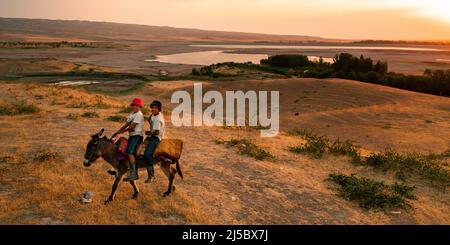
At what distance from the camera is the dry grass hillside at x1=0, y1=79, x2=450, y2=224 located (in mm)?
9141

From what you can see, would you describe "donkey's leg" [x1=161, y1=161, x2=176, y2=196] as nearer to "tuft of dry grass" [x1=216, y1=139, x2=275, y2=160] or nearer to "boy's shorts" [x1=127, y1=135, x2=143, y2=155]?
"boy's shorts" [x1=127, y1=135, x2=143, y2=155]

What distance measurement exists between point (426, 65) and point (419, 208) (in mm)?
73887

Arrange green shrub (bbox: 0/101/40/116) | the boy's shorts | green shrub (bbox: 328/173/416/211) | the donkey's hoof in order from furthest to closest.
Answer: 1. green shrub (bbox: 0/101/40/116)
2. green shrub (bbox: 328/173/416/211)
3. the donkey's hoof
4. the boy's shorts

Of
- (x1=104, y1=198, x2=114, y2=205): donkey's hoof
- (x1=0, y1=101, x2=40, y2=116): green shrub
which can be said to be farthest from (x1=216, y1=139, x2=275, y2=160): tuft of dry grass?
(x1=0, y1=101, x2=40, y2=116): green shrub

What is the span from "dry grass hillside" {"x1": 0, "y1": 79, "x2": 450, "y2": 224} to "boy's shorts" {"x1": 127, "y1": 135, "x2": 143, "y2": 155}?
1.36m

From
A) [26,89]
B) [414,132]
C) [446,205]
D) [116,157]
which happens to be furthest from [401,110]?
[26,89]

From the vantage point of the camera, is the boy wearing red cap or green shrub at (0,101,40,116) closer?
the boy wearing red cap

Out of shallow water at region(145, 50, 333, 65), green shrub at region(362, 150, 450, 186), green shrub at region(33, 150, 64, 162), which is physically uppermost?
shallow water at region(145, 50, 333, 65)


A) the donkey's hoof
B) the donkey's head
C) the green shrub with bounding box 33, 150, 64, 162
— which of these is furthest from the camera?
the green shrub with bounding box 33, 150, 64, 162

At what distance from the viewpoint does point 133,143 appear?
9.06 metres

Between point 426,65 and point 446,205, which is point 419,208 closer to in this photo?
point 446,205

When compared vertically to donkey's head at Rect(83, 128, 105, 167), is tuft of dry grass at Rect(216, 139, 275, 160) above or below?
below

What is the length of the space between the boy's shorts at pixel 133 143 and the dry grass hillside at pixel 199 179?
1356mm
